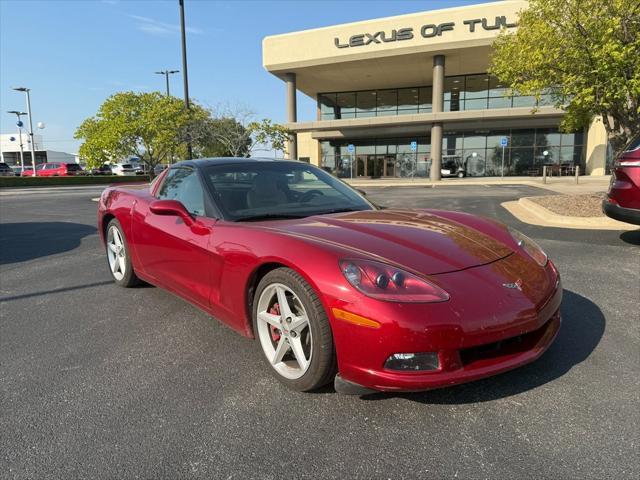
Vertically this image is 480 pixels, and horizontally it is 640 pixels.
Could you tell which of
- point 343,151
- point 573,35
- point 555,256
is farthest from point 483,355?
A: point 343,151

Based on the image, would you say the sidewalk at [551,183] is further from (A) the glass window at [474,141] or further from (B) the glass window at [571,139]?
(A) the glass window at [474,141]

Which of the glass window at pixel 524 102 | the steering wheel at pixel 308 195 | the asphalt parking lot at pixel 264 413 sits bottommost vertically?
the asphalt parking lot at pixel 264 413

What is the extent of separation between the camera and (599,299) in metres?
3.98

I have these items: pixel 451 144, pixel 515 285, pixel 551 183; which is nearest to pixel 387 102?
pixel 451 144

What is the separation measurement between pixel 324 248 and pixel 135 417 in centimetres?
135

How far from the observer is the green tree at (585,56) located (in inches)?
329

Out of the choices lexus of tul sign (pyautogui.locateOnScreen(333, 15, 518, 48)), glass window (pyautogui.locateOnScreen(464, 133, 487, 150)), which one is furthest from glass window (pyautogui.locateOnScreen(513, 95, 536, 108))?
lexus of tul sign (pyautogui.locateOnScreen(333, 15, 518, 48))

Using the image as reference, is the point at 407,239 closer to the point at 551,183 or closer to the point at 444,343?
the point at 444,343

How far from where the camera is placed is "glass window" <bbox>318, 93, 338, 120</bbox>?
40.2m

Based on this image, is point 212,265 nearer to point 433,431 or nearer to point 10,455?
point 10,455

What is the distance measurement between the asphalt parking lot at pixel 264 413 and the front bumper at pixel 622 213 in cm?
226

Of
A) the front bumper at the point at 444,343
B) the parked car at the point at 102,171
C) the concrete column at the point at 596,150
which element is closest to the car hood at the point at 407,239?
the front bumper at the point at 444,343

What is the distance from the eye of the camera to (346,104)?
131 ft

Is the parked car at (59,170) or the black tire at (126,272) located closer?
the black tire at (126,272)
